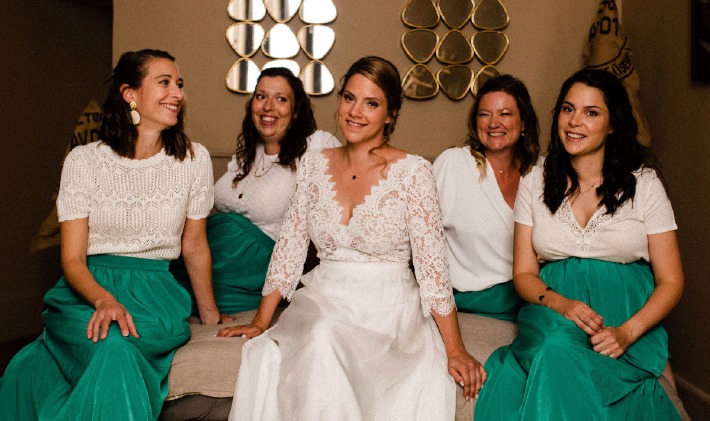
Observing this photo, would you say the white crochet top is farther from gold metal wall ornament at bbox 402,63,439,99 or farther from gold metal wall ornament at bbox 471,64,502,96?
gold metal wall ornament at bbox 471,64,502,96

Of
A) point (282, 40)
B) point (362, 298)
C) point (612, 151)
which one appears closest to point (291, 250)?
point (362, 298)

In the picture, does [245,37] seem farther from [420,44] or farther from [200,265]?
[200,265]

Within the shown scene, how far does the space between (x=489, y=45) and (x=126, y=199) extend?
2467mm

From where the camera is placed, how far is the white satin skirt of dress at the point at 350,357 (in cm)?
198

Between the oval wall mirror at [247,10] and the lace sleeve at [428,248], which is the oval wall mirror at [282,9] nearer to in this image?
Result: the oval wall mirror at [247,10]

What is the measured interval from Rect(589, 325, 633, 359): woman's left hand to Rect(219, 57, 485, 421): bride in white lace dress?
344 mm

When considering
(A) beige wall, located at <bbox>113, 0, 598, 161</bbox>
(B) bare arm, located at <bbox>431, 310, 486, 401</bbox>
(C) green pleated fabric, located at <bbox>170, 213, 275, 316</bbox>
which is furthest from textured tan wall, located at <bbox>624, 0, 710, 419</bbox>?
(C) green pleated fabric, located at <bbox>170, 213, 275, 316</bbox>

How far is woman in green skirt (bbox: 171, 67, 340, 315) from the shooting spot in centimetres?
285

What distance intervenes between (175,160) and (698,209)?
2155mm

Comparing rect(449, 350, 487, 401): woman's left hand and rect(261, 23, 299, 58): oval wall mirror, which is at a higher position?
rect(261, 23, 299, 58): oval wall mirror

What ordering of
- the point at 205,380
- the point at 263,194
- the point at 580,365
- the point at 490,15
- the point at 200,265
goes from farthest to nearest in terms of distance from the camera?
Answer: the point at 490,15, the point at 263,194, the point at 200,265, the point at 205,380, the point at 580,365

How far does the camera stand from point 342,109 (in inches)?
91.9

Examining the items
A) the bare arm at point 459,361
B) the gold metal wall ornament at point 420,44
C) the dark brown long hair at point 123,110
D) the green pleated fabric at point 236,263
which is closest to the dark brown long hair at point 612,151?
the bare arm at point 459,361

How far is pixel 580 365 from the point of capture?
6.47 ft
